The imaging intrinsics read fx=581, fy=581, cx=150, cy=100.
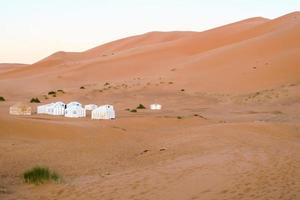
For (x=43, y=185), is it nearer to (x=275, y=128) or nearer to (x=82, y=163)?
(x=82, y=163)

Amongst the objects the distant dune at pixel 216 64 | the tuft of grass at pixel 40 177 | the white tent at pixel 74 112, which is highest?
the distant dune at pixel 216 64

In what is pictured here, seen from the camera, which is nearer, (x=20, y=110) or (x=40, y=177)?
(x=40, y=177)

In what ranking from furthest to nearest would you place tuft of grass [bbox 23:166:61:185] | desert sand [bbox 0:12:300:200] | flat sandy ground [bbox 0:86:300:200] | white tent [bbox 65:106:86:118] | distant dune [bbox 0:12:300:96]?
distant dune [bbox 0:12:300:96]
white tent [bbox 65:106:86:118]
tuft of grass [bbox 23:166:61:185]
desert sand [bbox 0:12:300:200]
flat sandy ground [bbox 0:86:300:200]

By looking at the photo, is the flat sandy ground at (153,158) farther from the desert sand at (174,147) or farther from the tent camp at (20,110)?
the tent camp at (20,110)

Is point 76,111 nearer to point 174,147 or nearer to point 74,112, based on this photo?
point 74,112

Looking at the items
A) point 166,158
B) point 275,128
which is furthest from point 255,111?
point 166,158

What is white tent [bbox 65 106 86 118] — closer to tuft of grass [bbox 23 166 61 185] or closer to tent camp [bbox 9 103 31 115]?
tent camp [bbox 9 103 31 115]

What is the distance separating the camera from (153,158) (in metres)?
15.4

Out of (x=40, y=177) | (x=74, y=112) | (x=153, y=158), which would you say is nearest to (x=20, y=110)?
(x=74, y=112)

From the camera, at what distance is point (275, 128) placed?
68.2ft

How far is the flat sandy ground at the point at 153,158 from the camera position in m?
10.5

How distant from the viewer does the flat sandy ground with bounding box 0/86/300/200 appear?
10484 millimetres

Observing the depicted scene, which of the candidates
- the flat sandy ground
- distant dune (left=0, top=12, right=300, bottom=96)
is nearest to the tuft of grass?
the flat sandy ground

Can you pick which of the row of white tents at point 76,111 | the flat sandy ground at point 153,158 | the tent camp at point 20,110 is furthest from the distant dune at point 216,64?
the tent camp at point 20,110
